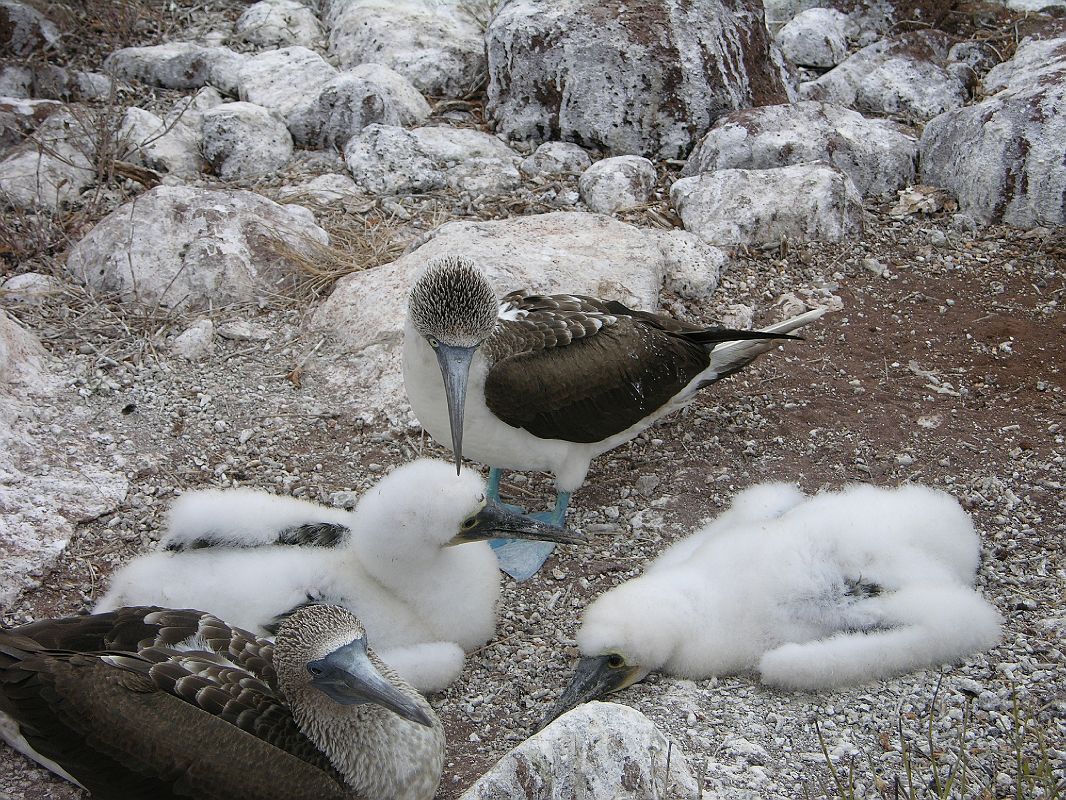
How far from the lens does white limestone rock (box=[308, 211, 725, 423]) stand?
16.2ft

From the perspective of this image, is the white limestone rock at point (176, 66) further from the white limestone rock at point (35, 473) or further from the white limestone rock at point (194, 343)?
the white limestone rock at point (35, 473)

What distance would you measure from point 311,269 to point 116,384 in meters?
1.18

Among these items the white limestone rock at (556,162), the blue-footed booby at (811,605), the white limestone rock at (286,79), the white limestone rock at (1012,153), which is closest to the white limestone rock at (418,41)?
the white limestone rock at (286,79)

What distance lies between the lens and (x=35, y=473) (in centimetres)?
421

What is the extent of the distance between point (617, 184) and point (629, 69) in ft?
2.73

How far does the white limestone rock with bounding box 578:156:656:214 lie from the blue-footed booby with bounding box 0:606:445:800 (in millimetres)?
3870

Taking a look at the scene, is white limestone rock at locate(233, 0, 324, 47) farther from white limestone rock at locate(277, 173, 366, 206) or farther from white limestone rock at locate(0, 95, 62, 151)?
white limestone rock at locate(277, 173, 366, 206)

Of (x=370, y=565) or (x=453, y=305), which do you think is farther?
(x=453, y=305)

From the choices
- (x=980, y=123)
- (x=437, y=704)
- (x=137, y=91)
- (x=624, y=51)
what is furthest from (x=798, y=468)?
(x=137, y=91)

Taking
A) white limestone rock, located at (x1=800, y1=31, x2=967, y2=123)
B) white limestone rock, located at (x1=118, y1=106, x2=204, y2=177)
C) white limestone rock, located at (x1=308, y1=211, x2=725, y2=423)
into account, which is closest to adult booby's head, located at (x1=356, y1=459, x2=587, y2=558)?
white limestone rock, located at (x1=308, y1=211, x2=725, y2=423)

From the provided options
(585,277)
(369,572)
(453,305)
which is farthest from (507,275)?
(369,572)

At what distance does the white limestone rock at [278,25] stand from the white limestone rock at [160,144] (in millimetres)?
1664

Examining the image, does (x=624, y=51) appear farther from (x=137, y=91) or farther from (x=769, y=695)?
(x=769, y=695)

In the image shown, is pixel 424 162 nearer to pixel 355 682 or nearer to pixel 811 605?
pixel 811 605
